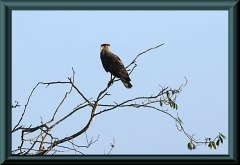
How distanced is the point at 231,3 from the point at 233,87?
608 mm

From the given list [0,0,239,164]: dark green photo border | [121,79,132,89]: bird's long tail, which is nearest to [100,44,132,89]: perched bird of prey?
[121,79,132,89]: bird's long tail

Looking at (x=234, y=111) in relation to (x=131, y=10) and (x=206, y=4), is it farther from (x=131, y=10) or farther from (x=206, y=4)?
(x=131, y=10)

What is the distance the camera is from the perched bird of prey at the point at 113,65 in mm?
5719

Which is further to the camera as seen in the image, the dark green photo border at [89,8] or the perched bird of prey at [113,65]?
the perched bird of prey at [113,65]

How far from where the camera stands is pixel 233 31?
302 centimetres

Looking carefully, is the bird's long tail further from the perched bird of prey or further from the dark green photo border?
the dark green photo border

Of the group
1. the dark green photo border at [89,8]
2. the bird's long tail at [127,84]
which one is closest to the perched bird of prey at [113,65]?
the bird's long tail at [127,84]

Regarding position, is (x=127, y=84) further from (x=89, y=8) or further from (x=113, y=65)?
(x=89, y=8)

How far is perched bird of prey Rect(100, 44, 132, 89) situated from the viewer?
5.72 m

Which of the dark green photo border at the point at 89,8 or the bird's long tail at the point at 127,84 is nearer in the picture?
the dark green photo border at the point at 89,8

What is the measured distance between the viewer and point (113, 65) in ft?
20.2

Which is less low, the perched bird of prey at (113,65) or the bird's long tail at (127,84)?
the perched bird of prey at (113,65)

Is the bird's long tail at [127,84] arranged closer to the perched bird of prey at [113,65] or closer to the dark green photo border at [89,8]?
the perched bird of prey at [113,65]
